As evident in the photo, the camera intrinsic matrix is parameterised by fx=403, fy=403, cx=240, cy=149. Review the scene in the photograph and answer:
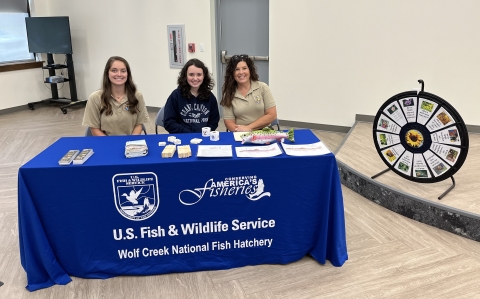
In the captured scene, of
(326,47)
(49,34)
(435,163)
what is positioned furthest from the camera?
(49,34)

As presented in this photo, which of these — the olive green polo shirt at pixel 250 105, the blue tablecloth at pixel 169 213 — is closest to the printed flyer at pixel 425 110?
the blue tablecloth at pixel 169 213

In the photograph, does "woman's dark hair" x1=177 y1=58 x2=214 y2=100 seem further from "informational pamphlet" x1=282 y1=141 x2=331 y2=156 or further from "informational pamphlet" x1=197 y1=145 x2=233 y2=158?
"informational pamphlet" x1=282 y1=141 x2=331 y2=156

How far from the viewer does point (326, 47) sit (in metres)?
5.37

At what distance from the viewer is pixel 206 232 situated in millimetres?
2488

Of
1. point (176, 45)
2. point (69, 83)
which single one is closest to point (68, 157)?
point (176, 45)

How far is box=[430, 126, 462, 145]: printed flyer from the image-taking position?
2922 mm

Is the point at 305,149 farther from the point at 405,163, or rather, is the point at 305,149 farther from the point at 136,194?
the point at 405,163

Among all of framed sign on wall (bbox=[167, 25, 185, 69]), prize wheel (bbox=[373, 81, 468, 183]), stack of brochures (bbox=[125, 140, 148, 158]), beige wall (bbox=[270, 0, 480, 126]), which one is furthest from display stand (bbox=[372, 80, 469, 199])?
framed sign on wall (bbox=[167, 25, 185, 69])

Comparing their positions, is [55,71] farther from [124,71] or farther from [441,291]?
[441,291]

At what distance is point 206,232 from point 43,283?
1.01 metres

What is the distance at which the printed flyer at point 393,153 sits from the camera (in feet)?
10.6

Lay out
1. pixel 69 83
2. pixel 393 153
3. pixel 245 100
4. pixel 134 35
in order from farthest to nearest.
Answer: pixel 69 83
pixel 134 35
pixel 245 100
pixel 393 153

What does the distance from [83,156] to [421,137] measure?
2417 millimetres

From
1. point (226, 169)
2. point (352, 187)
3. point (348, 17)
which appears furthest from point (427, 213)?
point (348, 17)
